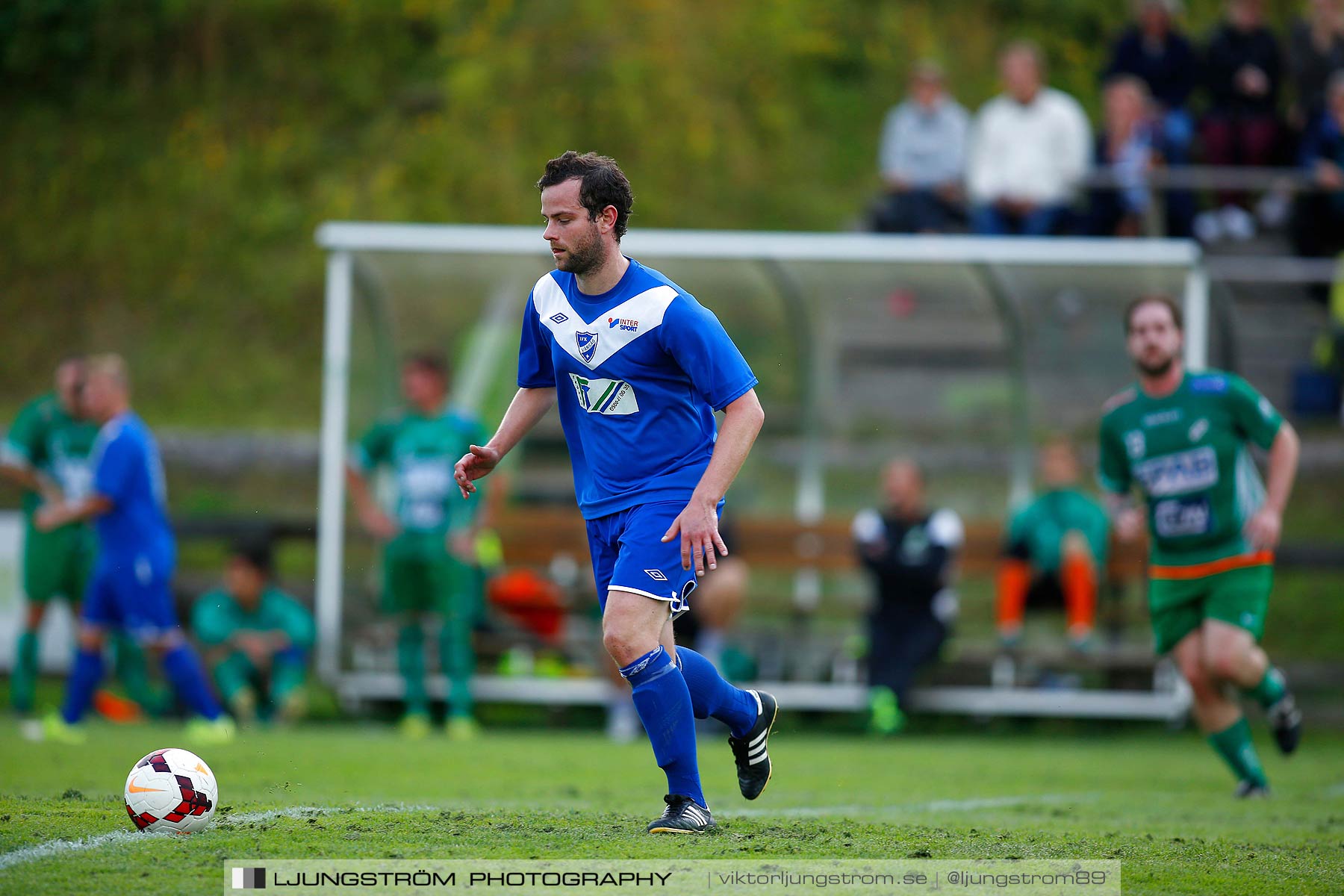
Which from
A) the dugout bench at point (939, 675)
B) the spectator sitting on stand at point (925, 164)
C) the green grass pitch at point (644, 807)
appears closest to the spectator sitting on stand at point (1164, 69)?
the spectator sitting on stand at point (925, 164)

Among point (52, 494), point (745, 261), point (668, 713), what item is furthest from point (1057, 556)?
point (52, 494)

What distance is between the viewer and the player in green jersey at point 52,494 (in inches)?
449

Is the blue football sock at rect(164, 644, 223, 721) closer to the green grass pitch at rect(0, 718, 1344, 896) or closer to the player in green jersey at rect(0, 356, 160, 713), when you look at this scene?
the green grass pitch at rect(0, 718, 1344, 896)

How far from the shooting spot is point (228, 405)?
59.3ft

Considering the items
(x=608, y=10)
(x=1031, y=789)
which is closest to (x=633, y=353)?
(x=1031, y=789)

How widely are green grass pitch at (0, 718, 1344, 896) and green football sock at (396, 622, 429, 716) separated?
32cm

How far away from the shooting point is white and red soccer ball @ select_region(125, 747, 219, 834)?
202 inches

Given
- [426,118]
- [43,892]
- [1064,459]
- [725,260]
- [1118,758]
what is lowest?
[1118,758]

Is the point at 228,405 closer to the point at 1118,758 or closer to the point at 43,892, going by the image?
the point at 1118,758

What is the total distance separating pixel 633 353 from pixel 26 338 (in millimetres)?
15208

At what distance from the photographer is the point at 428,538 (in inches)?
433

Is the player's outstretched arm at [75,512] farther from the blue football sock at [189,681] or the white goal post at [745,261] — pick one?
the white goal post at [745,261]

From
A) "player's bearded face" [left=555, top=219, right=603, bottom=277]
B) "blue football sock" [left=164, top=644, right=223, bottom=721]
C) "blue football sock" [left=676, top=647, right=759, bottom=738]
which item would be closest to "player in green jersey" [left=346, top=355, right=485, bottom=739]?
"blue football sock" [left=164, top=644, right=223, bottom=721]

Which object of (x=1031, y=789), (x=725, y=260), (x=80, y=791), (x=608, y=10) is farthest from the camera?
(x=608, y=10)
